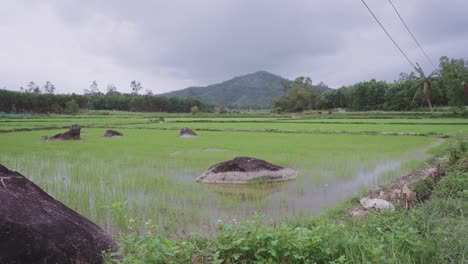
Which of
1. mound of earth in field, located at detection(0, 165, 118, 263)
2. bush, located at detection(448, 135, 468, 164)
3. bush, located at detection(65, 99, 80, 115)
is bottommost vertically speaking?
bush, located at detection(448, 135, 468, 164)

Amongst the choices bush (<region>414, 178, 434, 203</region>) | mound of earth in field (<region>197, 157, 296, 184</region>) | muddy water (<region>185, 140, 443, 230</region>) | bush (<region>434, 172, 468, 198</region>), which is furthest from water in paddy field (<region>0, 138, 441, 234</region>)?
bush (<region>434, 172, 468, 198</region>)

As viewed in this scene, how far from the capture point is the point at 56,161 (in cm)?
1113

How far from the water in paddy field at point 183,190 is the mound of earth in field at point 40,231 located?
2.12 ft

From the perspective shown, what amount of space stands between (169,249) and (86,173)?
7.09m

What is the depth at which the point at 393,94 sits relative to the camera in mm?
58250

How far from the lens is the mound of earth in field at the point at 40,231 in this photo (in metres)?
2.84

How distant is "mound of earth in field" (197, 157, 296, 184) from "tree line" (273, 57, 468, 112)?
34765 millimetres

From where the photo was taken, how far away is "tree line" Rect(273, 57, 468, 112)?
4192 cm

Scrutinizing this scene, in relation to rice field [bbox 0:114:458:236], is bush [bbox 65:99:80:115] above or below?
above

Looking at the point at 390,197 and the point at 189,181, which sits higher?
the point at 390,197

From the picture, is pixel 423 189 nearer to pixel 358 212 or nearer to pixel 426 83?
pixel 358 212

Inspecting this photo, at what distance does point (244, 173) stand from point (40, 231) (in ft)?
18.2

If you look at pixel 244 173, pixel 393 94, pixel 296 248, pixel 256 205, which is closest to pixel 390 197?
pixel 256 205

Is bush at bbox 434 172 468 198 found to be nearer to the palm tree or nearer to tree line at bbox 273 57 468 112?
tree line at bbox 273 57 468 112
